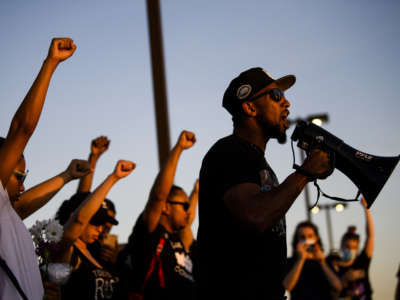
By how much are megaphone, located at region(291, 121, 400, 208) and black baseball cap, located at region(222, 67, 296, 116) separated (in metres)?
0.41

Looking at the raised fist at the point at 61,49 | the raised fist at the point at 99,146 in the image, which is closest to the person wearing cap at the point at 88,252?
the raised fist at the point at 99,146

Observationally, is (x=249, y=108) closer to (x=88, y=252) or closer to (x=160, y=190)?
(x=160, y=190)

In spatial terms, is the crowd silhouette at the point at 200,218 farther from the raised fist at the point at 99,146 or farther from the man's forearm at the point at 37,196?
the raised fist at the point at 99,146

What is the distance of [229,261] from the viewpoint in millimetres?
2555

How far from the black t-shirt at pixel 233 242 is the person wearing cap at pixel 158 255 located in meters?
2.12

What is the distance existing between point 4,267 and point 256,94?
5.35ft

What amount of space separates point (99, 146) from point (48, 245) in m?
2.41

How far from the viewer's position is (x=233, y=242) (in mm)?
2572

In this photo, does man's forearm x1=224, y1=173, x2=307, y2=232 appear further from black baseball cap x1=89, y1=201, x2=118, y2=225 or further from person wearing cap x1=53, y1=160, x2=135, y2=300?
black baseball cap x1=89, y1=201, x2=118, y2=225

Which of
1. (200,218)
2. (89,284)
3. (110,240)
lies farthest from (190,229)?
(200,218)

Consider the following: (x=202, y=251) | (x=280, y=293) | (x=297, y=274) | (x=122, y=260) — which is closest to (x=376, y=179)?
(x=280, y=293)

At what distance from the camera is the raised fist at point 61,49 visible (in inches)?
113

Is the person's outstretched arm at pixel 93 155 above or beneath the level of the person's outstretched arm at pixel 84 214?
above

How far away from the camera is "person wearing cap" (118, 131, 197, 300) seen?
473 cm
